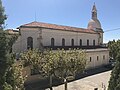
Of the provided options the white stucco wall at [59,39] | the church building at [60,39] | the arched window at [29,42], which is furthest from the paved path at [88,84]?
the arched window at [29,42]

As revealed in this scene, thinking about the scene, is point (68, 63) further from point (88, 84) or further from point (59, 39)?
point (59, 39)

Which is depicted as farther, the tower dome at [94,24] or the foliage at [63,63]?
the tower dome at [94,24]

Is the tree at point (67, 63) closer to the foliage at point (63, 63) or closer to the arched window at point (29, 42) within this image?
the foliage at point (63, 63)

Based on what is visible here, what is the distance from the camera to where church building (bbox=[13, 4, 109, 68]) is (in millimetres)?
35750

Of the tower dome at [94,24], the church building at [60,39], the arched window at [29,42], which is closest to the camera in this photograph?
the church building at [60,39]

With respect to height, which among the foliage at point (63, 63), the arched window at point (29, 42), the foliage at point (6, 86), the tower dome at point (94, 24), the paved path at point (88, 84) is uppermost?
the tower dome at point (94, 24)

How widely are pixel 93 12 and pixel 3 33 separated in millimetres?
51041

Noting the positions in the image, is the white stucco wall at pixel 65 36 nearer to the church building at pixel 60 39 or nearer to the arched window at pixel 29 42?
the church building at pixel 60 39

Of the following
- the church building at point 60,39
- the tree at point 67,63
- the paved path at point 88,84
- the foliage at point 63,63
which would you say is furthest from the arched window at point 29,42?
the tree at point 67,63

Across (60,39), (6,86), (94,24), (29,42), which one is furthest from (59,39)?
(6,86)

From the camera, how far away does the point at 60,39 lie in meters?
41.8

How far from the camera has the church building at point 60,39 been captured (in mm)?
35750

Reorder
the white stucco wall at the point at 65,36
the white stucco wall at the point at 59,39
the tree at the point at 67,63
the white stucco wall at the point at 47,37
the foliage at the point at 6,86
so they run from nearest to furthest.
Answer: the foliage at the point at 6,86 < the tree at the point at 67,63 < the white stucco wall at the point at 47,37 < the white stucco wall at the point at 59,39 < the white stucco wall at the point at 65,36

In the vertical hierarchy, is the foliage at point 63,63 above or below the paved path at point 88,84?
above
